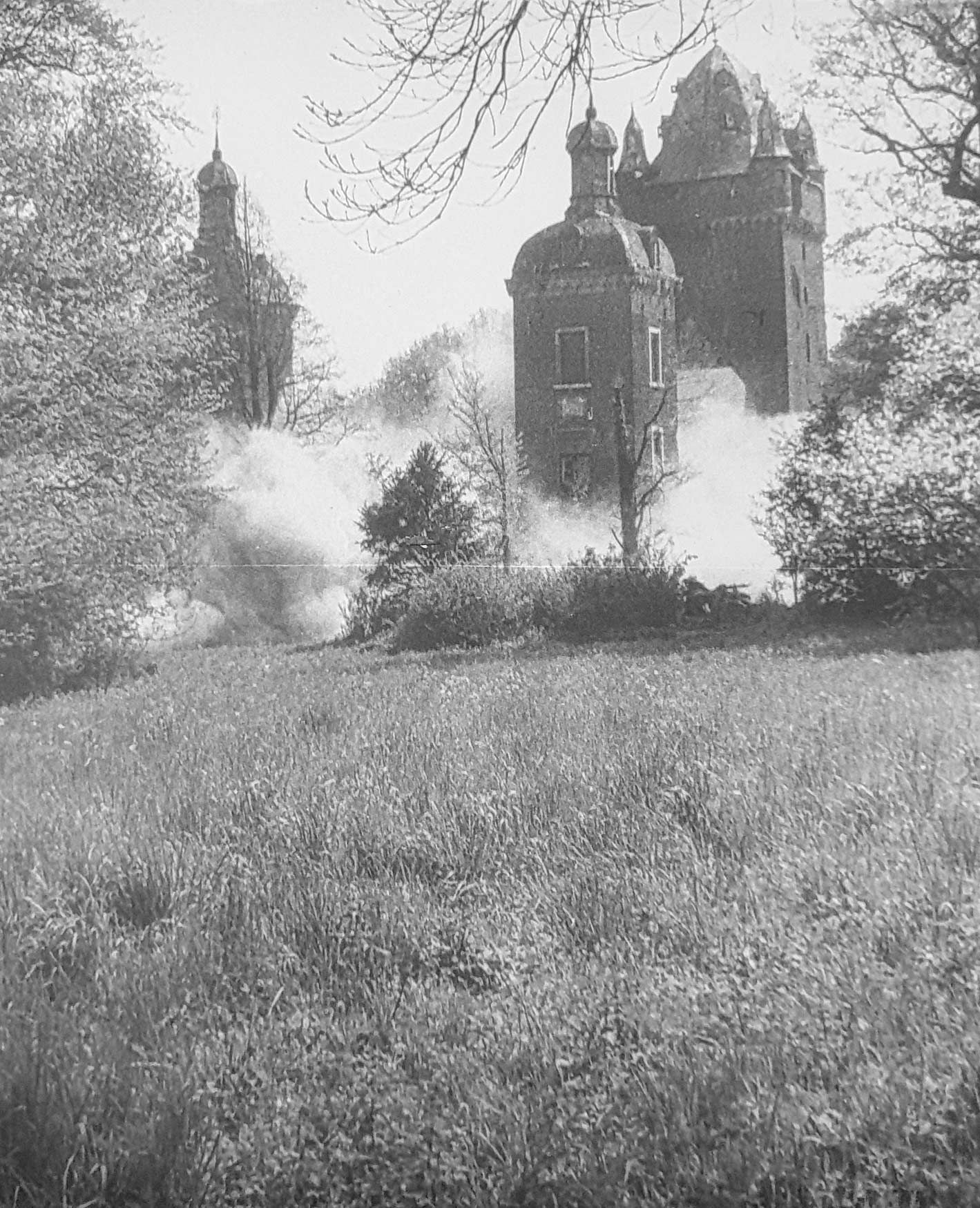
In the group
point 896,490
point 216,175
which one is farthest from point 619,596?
point 216,175

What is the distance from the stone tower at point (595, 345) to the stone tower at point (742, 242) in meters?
0.59

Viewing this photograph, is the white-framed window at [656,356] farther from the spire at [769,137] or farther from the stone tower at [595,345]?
the spire at [769,137]

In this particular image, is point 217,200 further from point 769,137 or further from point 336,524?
point 769,137

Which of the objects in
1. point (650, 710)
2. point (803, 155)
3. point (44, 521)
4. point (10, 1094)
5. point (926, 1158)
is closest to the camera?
point (926, 1158)

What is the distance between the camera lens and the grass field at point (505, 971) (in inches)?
116

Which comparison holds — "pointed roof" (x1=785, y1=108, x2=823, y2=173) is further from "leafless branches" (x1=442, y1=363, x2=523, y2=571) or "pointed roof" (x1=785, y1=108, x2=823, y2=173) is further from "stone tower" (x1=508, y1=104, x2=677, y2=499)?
"leafless branches" (x1=442, y1=363, x2=523, y2=571)

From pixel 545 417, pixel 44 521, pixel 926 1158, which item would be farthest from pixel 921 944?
pixel 545 417

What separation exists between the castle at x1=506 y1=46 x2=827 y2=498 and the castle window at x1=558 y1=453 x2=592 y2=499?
1.1 inches

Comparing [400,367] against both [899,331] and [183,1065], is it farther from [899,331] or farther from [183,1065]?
[183,1065]

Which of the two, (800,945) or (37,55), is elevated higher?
(37,55)

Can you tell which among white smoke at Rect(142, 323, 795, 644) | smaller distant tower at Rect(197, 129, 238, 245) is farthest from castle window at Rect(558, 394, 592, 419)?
smaller distant tower at Rect(197, 129, 238, 245)

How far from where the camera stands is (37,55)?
1374 centimetres

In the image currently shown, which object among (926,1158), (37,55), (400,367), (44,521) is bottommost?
(926,1158)

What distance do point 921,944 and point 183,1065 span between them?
2116mm
